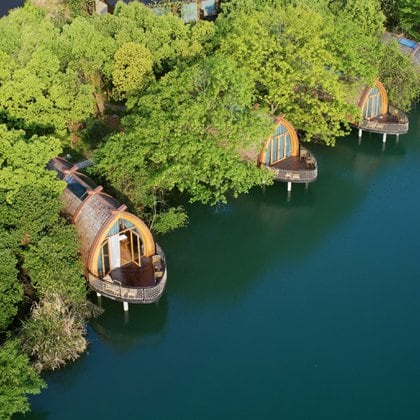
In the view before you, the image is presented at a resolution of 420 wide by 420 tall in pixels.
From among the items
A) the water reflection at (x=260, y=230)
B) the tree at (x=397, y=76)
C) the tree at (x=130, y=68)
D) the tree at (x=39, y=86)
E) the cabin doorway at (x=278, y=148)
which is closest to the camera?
the water reflection at (x=260, y=230)

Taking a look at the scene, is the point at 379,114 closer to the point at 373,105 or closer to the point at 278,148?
the point at 373,105

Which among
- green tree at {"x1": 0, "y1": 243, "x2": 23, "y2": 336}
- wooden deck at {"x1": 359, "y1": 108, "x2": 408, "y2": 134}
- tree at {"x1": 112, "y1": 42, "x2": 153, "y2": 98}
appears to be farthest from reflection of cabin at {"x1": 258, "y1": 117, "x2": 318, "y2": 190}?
green tree at {"x1": 0, "y1": 243, "x2": 23, "y2": 336}

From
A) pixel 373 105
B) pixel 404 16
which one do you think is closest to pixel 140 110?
pixel 373 105

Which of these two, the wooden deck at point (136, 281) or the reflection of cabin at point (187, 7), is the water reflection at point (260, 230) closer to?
the wooden deck at point (136, 281)

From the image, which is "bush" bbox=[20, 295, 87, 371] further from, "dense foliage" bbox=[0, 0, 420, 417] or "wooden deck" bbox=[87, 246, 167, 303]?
"wooden deck" bbox=[87, 246, 167, 303]

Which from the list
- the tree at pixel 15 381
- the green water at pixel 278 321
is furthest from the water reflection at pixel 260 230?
the tree at pixel 15 381

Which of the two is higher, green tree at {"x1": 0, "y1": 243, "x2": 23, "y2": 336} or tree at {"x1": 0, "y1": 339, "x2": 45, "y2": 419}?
green tree at {"x1": 0, "y1": 243, "x2": 23, "y2": 336}

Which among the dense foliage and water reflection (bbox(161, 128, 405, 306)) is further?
water reflection (bbox(161, 128, 405, 306))
